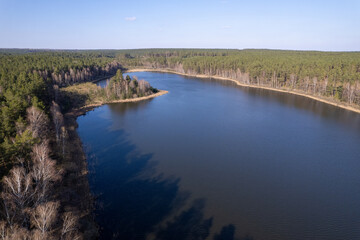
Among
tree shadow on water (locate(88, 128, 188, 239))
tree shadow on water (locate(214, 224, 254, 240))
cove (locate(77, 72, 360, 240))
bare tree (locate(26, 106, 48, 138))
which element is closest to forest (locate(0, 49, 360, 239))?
bare tree (locate(26, 106, 48, 138))

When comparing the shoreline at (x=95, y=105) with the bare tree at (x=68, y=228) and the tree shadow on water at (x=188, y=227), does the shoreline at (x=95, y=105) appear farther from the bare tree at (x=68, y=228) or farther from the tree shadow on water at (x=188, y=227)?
the bare tree at (x=68, y=228)

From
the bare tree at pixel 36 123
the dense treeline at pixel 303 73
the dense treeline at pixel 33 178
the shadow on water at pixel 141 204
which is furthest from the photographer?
the dense treeline at pixel 303 73

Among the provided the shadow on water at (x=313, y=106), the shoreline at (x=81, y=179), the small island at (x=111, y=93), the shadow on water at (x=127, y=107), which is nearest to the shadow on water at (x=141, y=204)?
the shoreline at (x=81, y=179)

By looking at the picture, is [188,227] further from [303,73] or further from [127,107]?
[303,73]

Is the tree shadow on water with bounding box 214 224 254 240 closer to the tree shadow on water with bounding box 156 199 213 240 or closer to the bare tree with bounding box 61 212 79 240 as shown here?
the tree shadow on water with bounding box 156 199 213 240

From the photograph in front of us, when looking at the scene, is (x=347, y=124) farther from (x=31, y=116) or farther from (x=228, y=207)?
(x=31, y=116)

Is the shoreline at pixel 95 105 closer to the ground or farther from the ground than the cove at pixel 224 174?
farther from the ground

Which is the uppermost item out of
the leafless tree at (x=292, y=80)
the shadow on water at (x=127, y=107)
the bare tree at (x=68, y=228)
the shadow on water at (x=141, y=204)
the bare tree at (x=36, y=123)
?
the leafless tree at (x=292, y=80)

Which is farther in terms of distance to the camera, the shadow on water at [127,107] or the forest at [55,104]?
the shadow on water at [127,107]
